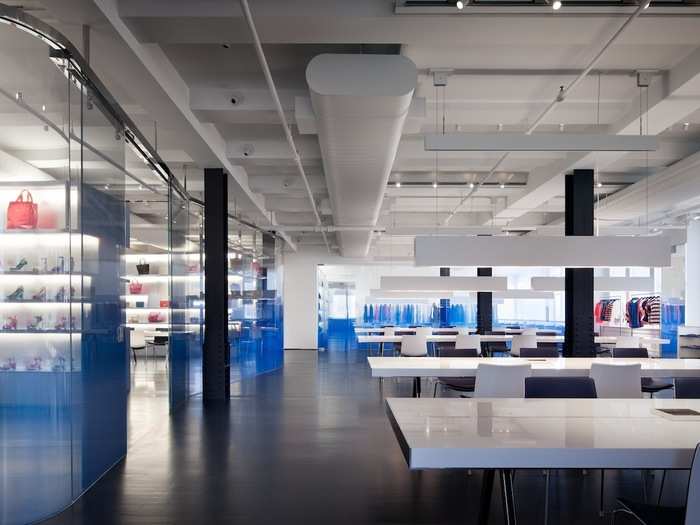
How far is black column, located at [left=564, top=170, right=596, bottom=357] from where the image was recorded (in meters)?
8.45

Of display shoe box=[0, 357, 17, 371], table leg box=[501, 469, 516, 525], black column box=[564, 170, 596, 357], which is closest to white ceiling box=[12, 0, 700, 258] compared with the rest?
black column box=[564, 170, 596, 357]

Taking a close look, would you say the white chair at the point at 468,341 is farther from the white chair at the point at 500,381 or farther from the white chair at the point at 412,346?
the white chair at the point at 500,381

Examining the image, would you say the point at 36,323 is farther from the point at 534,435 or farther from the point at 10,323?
the point at 534,435

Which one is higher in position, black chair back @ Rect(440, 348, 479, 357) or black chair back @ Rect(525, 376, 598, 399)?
black chair back @ Rect(525, 376, 598, 399)

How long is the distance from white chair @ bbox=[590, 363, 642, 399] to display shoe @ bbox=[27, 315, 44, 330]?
4566mm

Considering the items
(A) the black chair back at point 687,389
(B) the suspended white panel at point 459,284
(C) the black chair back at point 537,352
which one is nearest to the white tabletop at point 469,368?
(C) the black chair back at point 537,352

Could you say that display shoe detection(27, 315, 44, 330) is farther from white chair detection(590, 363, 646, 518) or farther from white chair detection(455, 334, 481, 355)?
white chair detection(455, 334, 481, 355)

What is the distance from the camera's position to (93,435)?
15.3 ft

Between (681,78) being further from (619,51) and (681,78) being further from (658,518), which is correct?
(658,518)

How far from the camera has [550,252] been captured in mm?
6191

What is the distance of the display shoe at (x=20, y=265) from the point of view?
3.73 meters

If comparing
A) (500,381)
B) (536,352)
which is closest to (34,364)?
(500,381)

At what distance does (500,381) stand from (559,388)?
2.63 feet

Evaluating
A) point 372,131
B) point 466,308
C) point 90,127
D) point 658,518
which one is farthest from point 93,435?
point 466,308
